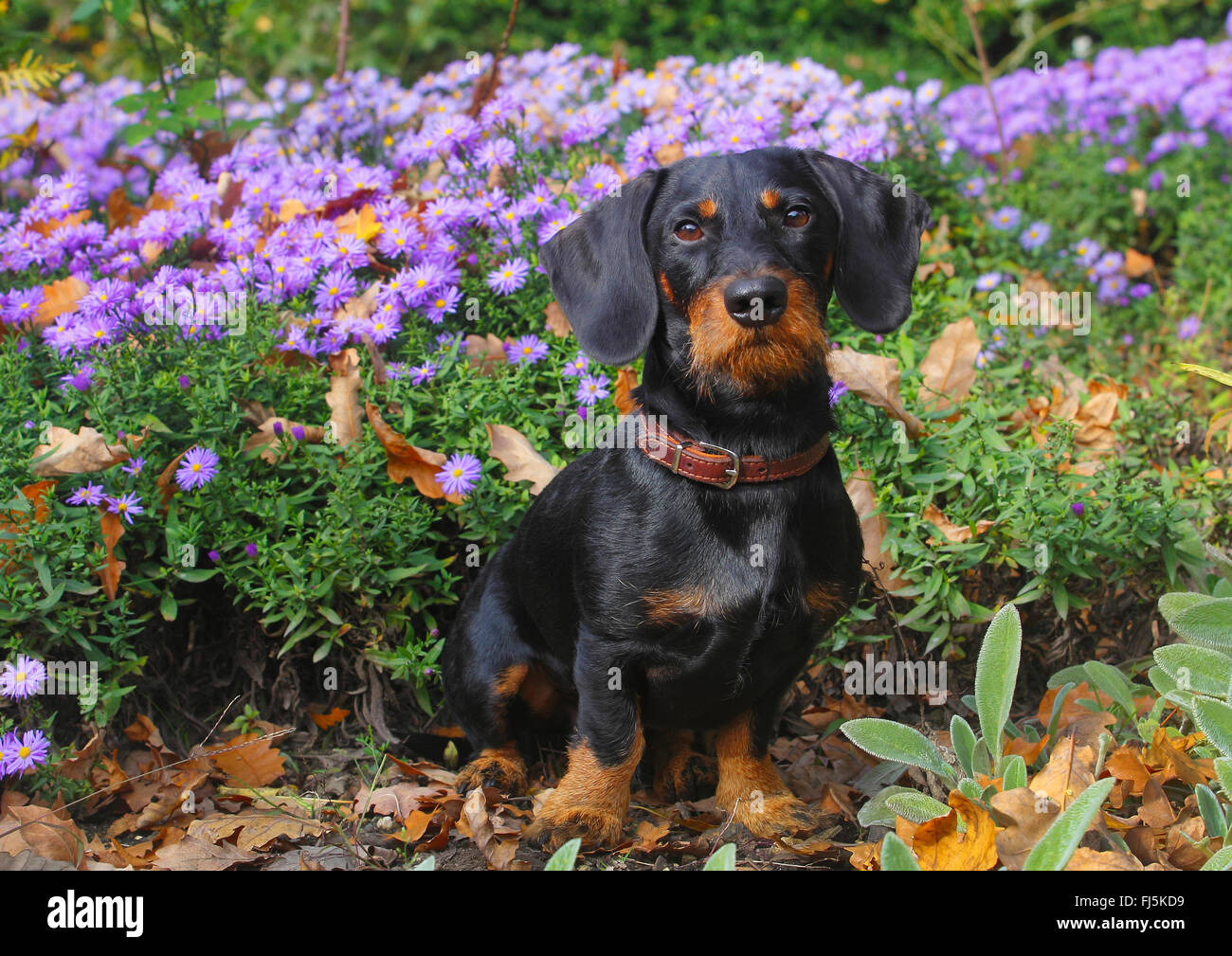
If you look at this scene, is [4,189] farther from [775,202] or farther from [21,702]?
Result: [775,202]

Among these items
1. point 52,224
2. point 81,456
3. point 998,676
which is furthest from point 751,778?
point 52,224

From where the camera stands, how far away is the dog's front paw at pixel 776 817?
2756 mm

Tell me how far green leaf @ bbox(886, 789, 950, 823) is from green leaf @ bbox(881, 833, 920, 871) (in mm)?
396

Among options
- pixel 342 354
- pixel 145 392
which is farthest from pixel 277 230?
pixel 145 392

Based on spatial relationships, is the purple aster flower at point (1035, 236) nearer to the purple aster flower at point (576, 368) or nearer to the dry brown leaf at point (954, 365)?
the dry brown leaf at point (954, 365)

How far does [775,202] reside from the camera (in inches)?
102

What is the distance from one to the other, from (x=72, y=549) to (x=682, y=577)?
1637 millimetres

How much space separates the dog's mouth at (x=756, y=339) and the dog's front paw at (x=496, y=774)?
1253 millimetres

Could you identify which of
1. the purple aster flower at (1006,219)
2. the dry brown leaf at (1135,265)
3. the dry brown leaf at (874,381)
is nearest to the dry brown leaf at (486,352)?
the dry brown leaf at (874,381)

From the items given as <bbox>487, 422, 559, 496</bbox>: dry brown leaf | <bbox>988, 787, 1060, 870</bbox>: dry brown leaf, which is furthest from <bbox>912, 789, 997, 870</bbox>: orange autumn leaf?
<bbox>487, 422, 559, 496</bbox>: dry brown leaf

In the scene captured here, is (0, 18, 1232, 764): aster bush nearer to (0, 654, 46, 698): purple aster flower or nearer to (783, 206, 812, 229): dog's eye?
(0, 654, 46, 698): purple aster flower

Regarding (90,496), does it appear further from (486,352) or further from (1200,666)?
(1200,666)

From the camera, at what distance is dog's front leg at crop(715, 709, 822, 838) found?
2811 millimetres

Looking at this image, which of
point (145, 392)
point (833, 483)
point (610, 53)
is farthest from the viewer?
point (610, 53)
